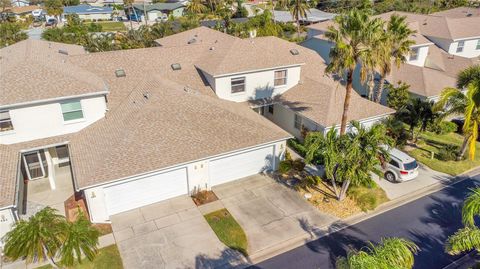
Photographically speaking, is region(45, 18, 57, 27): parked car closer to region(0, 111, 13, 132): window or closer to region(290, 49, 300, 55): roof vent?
region(290, 49, 300, 55): roof vent

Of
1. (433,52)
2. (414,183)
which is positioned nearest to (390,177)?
(414,183)

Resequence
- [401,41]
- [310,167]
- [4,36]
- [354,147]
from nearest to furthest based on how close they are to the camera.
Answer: [354,147] < [310,167] < [401,41] < [4,36]

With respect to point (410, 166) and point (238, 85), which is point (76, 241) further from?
point (410, 166)

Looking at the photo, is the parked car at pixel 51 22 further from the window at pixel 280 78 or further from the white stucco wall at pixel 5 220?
the white stucco wall at pixel 5 220

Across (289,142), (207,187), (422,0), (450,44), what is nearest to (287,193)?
(207,187)

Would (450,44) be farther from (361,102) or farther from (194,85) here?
(194,85)

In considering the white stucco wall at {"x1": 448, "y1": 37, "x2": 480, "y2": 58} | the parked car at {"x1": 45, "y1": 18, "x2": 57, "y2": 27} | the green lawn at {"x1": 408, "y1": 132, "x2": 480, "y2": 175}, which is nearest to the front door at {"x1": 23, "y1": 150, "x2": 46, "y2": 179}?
the green lawn at {"x1": 408, "y1": 132, "x2": 480, "y2": 175}

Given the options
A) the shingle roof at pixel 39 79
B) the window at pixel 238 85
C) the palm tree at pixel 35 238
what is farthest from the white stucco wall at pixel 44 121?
the window at pixel 238 85

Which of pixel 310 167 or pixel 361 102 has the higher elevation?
pixel 361 102
